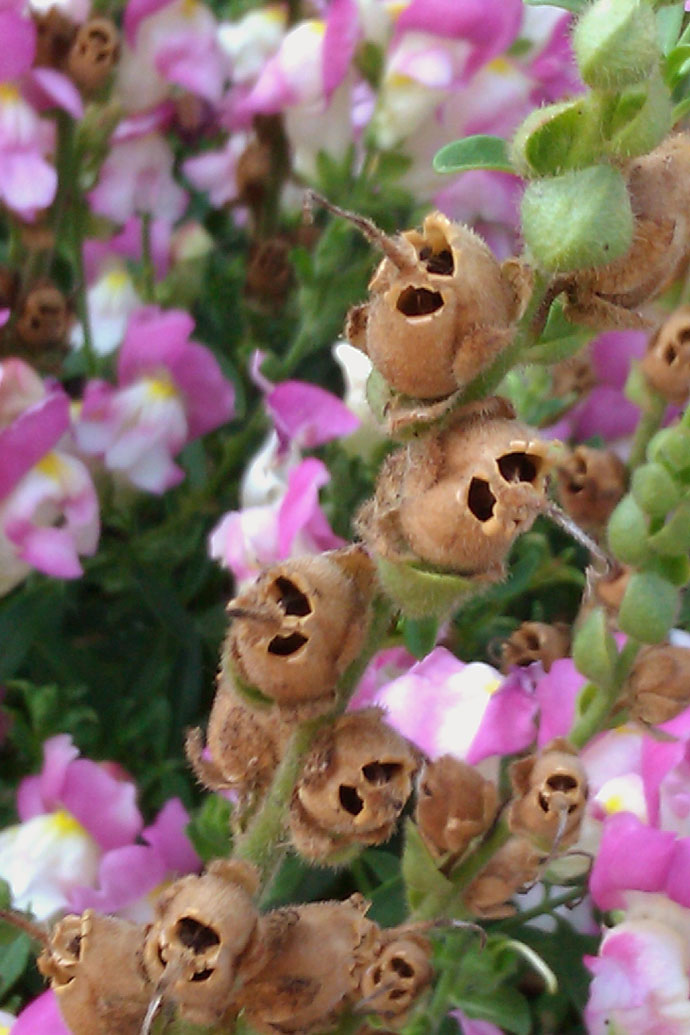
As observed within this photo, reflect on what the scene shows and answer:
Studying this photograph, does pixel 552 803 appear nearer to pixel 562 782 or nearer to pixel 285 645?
pixel 562 782

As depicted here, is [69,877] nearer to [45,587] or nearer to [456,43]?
[45,587]

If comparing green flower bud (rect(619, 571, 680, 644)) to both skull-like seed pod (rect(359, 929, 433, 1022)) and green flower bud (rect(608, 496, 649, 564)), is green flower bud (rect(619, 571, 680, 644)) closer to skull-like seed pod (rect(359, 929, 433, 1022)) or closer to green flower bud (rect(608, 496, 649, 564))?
green flower bud (rect(608, 496, 649, 564))

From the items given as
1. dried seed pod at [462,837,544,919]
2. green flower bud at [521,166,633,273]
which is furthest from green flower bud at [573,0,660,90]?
dried seed pod at [462,837,544,919]

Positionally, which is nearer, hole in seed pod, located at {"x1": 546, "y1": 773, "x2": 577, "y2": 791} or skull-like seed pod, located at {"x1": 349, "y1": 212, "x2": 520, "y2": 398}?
skull-like seed pod, located at {"x1": 349, "y1": 212, "x2": 520, "y2": 398}

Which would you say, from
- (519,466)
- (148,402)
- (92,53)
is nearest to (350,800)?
(519,466)

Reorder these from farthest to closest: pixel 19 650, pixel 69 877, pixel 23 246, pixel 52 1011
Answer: pixel 23 246
pixel 19 650
pixel 69 877
pixel 52 1011

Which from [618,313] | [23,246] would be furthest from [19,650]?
[618,313]

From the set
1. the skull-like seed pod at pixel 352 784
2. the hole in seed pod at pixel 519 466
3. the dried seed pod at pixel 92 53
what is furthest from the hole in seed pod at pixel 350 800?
the dried seed pod at pixel 92 53
